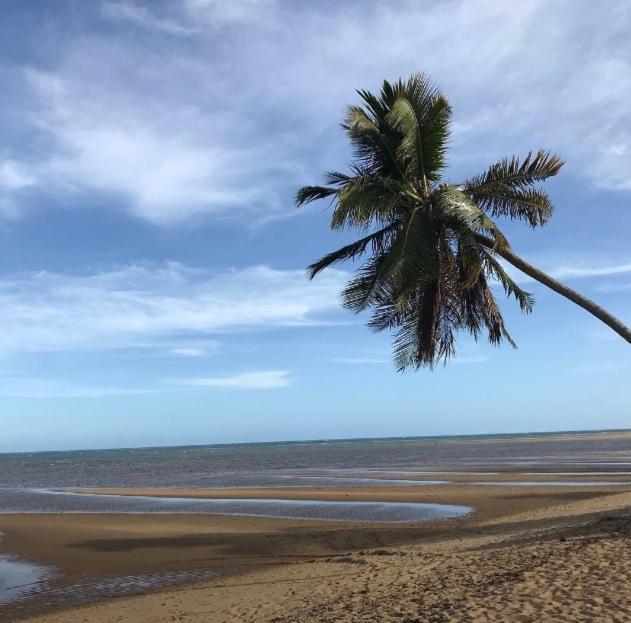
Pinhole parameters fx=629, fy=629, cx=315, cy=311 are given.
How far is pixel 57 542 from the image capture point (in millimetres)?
16188

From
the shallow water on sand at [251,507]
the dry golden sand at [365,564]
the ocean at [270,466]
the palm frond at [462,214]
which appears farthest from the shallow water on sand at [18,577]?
the ocean at [270,466]

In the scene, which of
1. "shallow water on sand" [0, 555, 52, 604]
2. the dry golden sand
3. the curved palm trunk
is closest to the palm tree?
the curved palm trunk

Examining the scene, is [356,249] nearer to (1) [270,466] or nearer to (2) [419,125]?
(2) [419,125]

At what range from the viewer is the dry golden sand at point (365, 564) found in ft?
24.6

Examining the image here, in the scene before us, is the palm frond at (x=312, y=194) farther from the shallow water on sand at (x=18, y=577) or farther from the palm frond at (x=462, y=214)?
the shallow water on sand at (x=18, y=577)

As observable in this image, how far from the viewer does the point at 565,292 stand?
11.6 meters

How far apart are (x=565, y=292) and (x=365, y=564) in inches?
240

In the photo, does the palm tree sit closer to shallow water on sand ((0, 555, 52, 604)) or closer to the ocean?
shallow water on sand ((0, 555, 52, 604))

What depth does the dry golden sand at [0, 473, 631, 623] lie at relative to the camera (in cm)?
750

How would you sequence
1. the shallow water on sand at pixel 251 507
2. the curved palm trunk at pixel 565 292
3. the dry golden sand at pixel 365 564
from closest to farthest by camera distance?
the dry golden sand at pixel 365 564
the curved palm trunk at pixel 565 292
the shallow water on sand at pixel 251 507

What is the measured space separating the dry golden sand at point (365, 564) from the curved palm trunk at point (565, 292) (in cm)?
347

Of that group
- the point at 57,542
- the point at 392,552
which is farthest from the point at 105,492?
the point at 392,552

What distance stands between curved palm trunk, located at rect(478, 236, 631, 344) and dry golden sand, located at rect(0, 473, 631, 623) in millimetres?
3474

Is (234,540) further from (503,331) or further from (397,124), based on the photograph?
Answer: (397,124)
